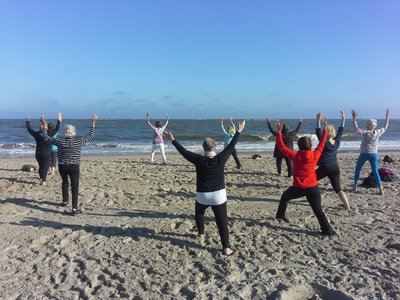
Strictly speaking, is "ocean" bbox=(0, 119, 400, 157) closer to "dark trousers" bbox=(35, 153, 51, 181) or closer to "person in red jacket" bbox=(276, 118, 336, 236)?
"dark trousers" bbox=(35, 153, 51, 181)

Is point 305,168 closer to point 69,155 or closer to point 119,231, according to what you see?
point 119,231

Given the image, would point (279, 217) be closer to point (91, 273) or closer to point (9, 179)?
point (91, 273)

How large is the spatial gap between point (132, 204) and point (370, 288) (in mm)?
5179

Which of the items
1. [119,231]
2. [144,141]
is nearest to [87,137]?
[119,231]

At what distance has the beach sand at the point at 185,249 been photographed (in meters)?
4.23

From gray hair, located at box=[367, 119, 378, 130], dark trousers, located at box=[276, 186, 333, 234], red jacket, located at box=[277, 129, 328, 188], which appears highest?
gray hair, located at box=[367, 119, 378, 130]

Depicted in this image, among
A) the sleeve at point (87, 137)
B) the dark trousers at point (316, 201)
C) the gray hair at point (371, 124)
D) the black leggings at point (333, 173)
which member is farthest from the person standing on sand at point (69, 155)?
the gray hair at point (371, 124)

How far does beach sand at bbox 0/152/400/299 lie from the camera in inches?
167

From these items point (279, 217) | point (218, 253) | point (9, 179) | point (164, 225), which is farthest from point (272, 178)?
point (9, 179)

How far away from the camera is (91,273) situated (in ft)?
15.1

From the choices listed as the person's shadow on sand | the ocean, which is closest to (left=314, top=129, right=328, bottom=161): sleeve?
the person's shadow on sand

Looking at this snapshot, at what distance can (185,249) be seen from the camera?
5348mm

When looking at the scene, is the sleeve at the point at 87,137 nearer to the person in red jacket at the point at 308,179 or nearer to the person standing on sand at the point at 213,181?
the person standing on sand at the point at 213,181

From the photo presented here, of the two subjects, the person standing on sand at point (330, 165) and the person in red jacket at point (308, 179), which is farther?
the person standing on sand at point (330, 165)
